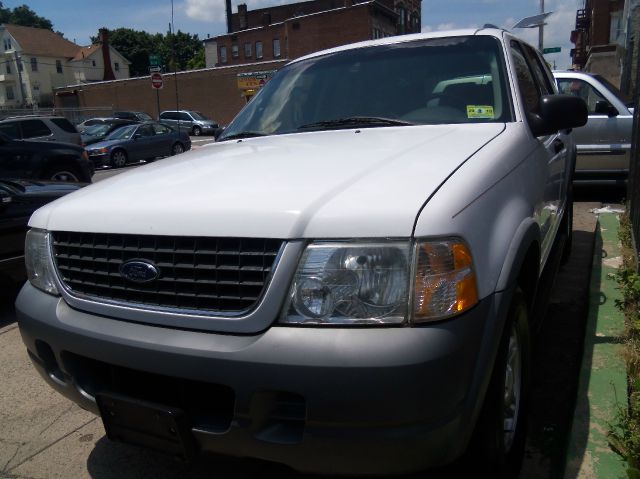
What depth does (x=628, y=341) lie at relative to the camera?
11.0 feet

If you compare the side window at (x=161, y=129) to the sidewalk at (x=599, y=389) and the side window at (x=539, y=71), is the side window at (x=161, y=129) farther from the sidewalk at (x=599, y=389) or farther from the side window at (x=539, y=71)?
the sidewalk at (x=599, y=389)

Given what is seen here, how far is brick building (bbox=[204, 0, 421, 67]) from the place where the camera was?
49094 mm

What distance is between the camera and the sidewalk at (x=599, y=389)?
93.6 inches

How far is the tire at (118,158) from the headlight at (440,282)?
729 inches

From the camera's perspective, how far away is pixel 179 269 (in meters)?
2.04

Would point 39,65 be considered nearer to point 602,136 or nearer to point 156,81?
point 156,81

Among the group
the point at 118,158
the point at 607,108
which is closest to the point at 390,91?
the point at 607,108

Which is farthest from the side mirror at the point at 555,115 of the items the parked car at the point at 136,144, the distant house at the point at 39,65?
the distant house at the point at 39,65

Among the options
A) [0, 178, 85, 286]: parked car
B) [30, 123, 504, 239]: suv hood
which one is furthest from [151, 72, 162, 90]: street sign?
[30, 123, 504, 239]: suv hood

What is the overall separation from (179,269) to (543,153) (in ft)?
6.93

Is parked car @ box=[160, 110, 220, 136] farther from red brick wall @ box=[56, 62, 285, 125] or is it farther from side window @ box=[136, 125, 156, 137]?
side window @ box=[136, 125, 156, 137]

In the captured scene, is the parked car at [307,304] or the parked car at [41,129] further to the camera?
the parked car at [41,129]

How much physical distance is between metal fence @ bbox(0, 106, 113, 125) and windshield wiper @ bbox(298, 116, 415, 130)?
3212cm

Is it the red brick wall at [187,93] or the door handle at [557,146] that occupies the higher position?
the red brick wall at [187,93]
